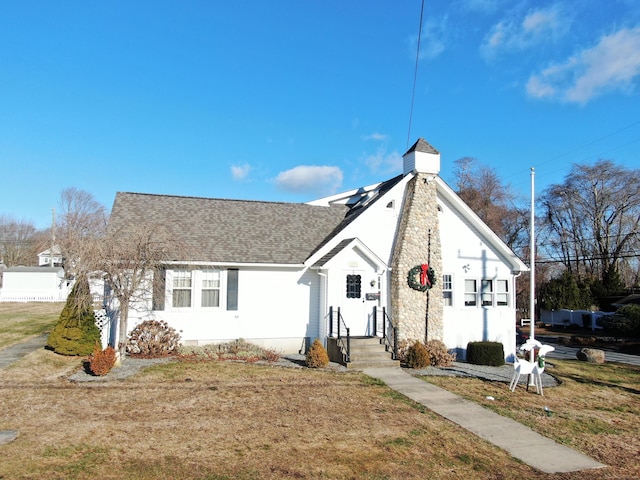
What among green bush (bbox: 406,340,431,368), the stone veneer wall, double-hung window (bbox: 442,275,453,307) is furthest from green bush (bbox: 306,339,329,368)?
double-hung window (bbox: 442,275,453,307)

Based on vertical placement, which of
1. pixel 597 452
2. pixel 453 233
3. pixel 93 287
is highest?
pixel 453 233

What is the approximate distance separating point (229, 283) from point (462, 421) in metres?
9.67

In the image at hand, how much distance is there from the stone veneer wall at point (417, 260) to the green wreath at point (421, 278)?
15cm

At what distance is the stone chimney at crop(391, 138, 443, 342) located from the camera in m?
17.0

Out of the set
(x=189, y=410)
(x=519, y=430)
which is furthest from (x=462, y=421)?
(x=189, y=410)

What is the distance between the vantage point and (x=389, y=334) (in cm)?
1638

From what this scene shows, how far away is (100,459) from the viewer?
6.90m

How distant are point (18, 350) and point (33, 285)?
108ft

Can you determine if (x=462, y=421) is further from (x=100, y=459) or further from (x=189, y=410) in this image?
(x=100, y=459)

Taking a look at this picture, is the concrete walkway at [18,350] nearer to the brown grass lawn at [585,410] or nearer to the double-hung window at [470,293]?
the brown grass lawn at [585,410]

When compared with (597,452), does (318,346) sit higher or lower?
higher

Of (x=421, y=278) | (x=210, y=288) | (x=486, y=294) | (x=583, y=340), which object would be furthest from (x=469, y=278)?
(x=583, y=340)

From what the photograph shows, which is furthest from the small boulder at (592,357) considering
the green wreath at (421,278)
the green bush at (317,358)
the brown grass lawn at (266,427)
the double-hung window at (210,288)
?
the double-hung window at (210,288)

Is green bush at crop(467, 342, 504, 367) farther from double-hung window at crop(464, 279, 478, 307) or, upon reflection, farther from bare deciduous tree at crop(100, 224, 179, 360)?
bare deciduous tree at crop(100, 224, 179, 360)
